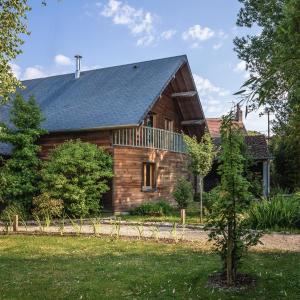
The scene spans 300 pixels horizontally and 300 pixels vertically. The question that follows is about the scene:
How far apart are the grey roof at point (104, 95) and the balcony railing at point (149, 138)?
111cm

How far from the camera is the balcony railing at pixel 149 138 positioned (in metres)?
18.4

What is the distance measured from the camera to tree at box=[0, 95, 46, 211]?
53.7 ft

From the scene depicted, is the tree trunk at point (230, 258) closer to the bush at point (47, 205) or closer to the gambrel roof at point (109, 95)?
the bush at point (47, 205)

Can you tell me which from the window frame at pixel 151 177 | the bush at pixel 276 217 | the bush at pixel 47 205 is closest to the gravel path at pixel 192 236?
the bush at pixel 276 217

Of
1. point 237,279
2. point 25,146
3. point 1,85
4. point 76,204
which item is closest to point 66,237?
point 1,85

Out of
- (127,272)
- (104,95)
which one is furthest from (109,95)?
(127,272)

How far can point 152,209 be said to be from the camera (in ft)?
59.8

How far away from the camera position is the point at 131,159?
741 inches

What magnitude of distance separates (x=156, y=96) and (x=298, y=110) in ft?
46.3

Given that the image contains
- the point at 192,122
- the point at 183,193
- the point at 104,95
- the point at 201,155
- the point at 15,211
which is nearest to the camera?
the point at 201,155

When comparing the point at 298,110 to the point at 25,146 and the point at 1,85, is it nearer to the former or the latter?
the point at 1,85

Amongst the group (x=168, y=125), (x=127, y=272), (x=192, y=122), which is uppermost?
(x=192, y=122)

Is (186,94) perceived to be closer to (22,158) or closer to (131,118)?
(131,118)

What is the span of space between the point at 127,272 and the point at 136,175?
12.4m
